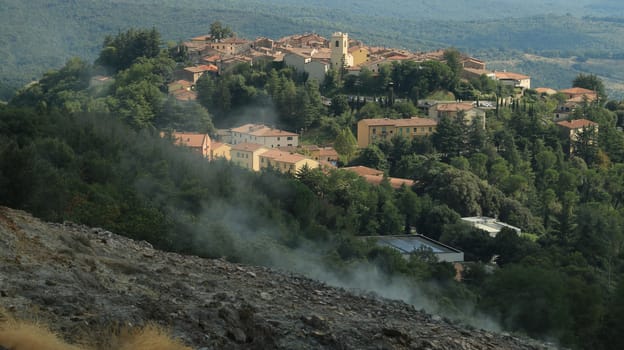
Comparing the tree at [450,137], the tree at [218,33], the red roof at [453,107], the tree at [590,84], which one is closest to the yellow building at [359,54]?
the red roof at [453,107]

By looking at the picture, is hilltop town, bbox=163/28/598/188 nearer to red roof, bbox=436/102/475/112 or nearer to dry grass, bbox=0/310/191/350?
red roof, bbox=436/102/475/112

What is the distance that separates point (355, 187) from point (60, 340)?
1403 inches

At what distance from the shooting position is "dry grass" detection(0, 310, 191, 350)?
9.86 m

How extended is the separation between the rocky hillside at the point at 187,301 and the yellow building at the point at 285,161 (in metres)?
33.8

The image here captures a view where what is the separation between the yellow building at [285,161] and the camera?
52184 millimetres

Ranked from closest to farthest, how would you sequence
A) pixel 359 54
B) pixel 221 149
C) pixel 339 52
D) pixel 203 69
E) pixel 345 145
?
pixel 221 149 → pixel 345 145 → pixel 339 52 → pixel 203 69 → pixel 359 54

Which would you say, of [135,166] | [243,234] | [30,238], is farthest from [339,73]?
[30,238]

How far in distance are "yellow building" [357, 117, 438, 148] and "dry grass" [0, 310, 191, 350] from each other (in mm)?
48640

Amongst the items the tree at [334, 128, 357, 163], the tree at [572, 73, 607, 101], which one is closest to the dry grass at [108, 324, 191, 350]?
the tree at [334, 128, 357, 163]

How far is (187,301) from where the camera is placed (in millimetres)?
13352

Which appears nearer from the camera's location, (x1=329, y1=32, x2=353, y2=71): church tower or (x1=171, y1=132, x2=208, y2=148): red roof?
(x1=171, y1=132, x2=208, y2=148): red roof

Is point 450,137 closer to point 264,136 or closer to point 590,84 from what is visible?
point 264,136

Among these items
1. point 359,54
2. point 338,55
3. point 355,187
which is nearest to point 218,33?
point 359,54

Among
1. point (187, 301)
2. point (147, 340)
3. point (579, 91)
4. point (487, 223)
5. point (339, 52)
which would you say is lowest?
point (487, 223)
